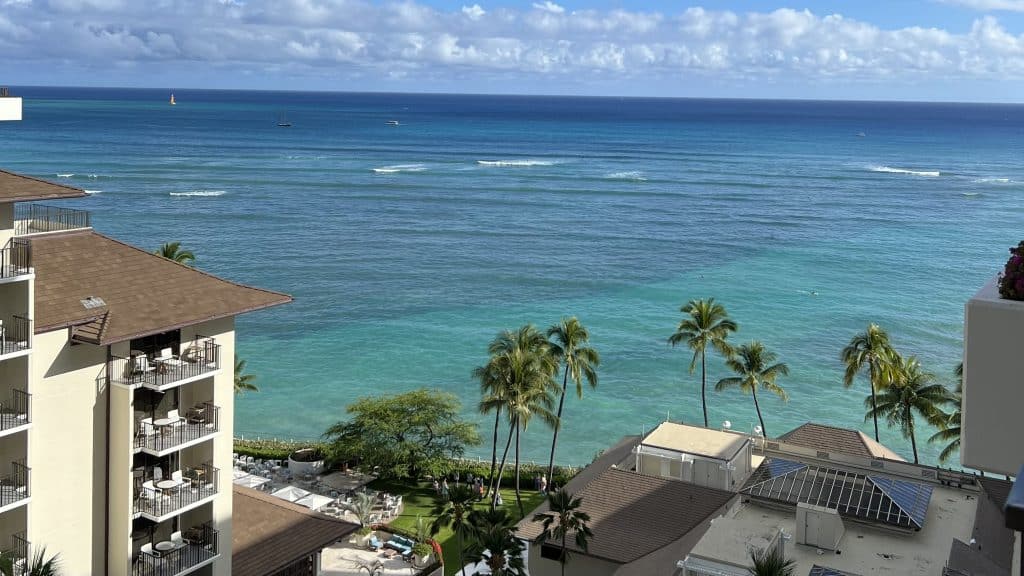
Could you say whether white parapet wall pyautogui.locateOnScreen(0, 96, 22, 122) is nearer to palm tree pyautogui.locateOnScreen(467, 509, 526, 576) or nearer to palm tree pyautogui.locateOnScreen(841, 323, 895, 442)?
palm tree pyautogui.locateOnScreen(467, 509, 526, 576)

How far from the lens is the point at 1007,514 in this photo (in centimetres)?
771

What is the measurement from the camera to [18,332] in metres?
23.1

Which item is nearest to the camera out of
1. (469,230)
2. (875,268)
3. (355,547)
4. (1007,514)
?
(1007,514)

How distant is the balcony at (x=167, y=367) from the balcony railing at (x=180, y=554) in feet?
14.5

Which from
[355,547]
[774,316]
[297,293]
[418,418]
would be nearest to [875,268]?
[774,316]

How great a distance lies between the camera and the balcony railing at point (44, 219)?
26031mm

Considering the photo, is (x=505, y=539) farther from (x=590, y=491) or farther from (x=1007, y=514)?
(x=1007, y=514)

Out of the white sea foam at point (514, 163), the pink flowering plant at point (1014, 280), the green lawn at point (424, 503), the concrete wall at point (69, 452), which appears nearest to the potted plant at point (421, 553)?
the green lawn at point (424, 503)

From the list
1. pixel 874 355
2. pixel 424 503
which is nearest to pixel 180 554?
pixel 424 503

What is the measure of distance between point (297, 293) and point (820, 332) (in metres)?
42.6

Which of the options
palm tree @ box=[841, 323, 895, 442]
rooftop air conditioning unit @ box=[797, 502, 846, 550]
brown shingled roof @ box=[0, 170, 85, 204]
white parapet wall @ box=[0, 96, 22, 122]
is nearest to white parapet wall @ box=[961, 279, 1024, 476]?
rooftop air conditioning unit @ box=[797, 502, 846, 550]

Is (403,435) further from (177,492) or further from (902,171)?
(902,171)

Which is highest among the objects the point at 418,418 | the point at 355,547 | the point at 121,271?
the point at 121,271

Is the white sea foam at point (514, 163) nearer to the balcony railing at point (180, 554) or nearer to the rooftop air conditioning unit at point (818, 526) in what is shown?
the rooftop air conditioning unit at point (818, 526)
